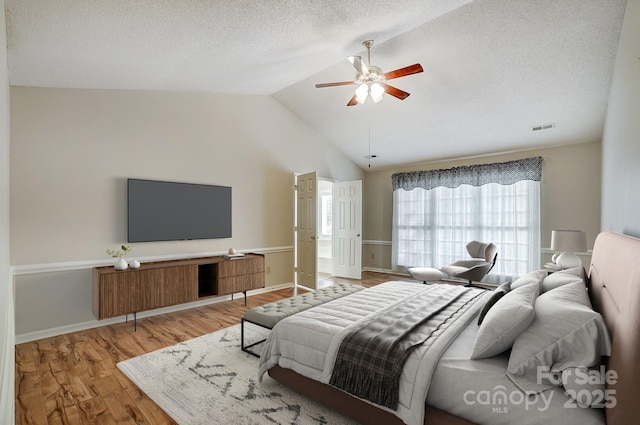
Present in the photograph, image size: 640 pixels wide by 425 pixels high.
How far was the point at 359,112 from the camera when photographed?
496cm

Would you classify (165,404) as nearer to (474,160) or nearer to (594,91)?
(594,91)

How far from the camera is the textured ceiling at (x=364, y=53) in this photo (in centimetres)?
210

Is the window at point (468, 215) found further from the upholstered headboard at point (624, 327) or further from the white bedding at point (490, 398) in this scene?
the white bedding at point (490, 398)

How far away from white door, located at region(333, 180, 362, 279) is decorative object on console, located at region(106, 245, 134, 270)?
3812mm

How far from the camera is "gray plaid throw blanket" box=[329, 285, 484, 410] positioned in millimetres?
1576

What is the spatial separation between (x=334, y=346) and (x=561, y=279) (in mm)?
1613

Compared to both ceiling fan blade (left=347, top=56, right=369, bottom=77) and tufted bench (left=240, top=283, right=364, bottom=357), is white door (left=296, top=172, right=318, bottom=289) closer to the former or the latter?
tufted bench (left=240, top=283, right=364, bottom=357)

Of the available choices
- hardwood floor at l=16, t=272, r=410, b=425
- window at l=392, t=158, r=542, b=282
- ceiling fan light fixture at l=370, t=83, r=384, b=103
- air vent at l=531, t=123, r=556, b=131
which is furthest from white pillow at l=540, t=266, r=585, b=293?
window at l=392, t=158, r=542, b=282

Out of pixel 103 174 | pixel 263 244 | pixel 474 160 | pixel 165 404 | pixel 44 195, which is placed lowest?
pixel 165 404

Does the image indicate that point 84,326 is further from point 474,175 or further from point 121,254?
point 474,175

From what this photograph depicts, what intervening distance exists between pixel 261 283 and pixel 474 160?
4.43 m

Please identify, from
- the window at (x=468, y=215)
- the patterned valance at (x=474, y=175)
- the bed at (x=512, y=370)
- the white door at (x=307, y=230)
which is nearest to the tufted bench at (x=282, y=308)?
the bed at (x=512, y=370)

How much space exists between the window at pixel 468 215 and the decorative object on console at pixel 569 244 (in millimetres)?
1681

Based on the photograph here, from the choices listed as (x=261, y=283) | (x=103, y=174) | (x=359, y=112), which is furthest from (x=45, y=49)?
(x=359, y=112)
